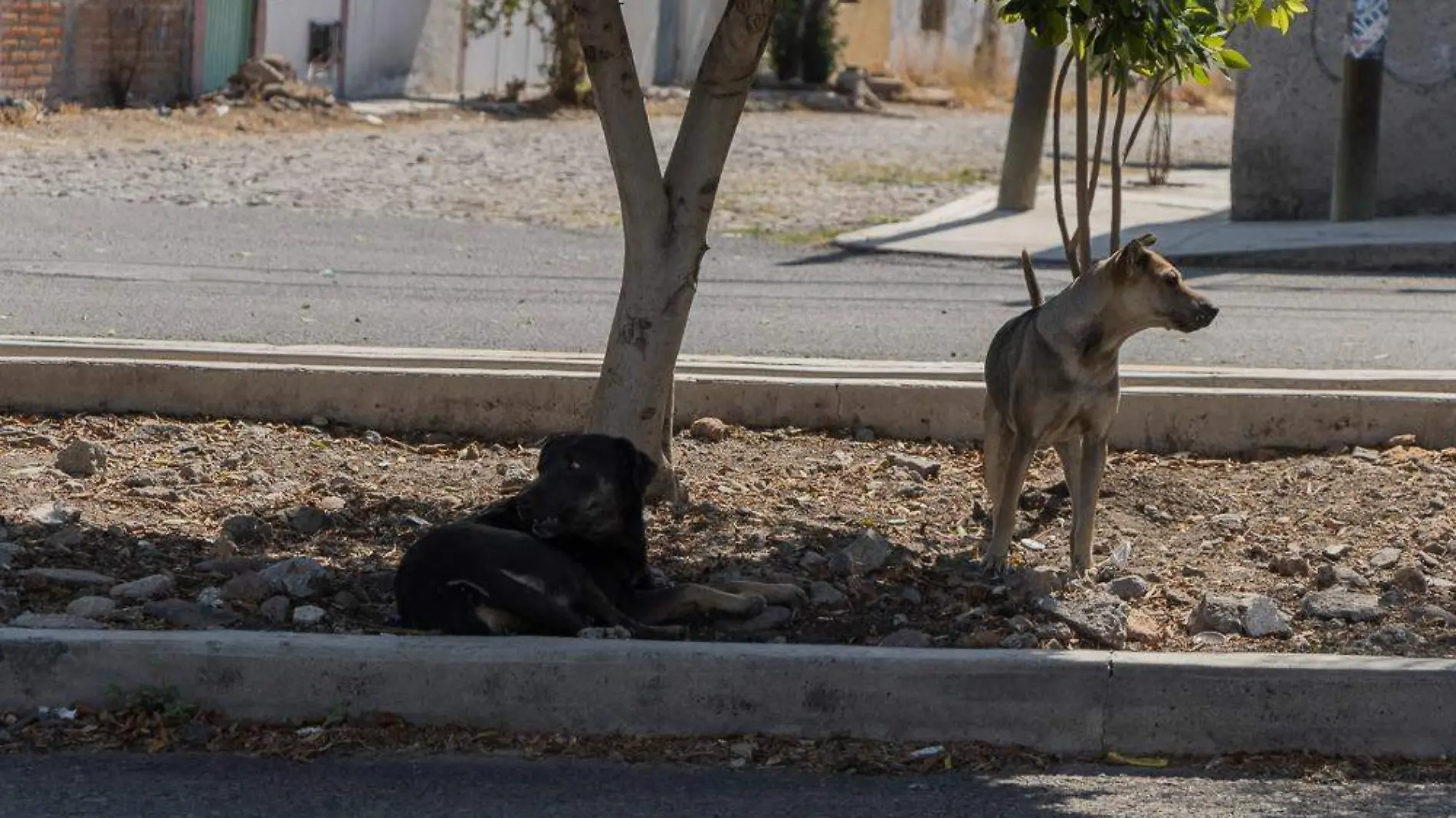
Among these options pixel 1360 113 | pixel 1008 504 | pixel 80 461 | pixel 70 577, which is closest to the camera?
pixel 70 577

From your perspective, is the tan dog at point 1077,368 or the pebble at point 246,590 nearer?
the pebble at point 246,590

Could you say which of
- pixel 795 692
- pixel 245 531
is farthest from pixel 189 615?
pixel 795 692

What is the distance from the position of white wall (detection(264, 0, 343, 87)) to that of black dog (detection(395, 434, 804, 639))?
21620mm

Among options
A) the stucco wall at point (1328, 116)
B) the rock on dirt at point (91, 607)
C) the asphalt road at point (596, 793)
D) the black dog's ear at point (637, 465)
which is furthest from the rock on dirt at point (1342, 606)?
the stucco wall at point (1328, 116)

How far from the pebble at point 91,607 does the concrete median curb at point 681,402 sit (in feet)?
7.43

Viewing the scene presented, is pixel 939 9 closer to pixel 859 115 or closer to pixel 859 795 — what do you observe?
pixel 859 115

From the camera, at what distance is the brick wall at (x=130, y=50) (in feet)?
77.8

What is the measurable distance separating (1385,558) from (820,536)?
5.78 feet

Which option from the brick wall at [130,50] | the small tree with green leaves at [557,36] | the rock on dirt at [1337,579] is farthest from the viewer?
the small tree with green leaves at [557,36]

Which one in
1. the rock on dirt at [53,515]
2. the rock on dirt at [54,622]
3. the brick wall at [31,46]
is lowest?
the rock on dirt at [54,622]

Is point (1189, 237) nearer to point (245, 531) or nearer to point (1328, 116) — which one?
point (1328, 116)

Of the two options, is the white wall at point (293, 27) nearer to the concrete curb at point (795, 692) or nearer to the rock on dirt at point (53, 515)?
the rock on dirt at point (53, 515)

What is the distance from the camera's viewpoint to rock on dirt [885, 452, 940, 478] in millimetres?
7500

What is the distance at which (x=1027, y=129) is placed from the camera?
17.0 m
